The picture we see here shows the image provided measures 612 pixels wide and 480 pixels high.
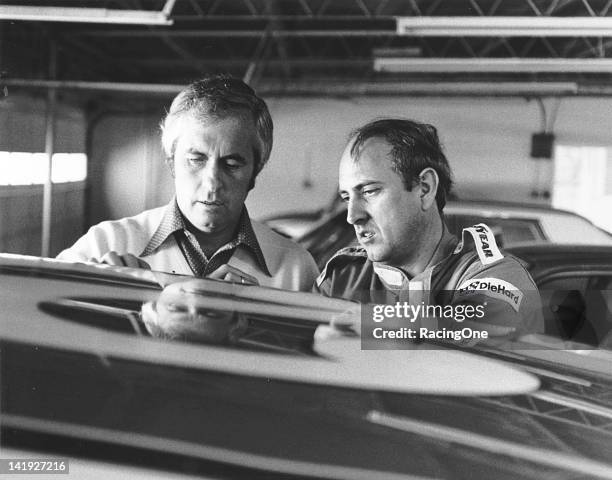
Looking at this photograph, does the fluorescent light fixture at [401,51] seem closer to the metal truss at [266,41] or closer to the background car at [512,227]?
the metal truss at [266,41]

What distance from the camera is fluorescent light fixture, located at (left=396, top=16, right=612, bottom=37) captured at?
169 centimetres

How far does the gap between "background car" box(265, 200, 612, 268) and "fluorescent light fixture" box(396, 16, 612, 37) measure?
0.41m

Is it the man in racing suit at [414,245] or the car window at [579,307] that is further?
the car window at [579,307]

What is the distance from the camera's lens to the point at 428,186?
108 cm

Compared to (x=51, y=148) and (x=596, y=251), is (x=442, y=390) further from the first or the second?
(x=51, y=148)

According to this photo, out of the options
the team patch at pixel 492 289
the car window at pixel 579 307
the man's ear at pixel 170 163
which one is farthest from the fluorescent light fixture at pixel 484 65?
the man's ear at pixel 170 163

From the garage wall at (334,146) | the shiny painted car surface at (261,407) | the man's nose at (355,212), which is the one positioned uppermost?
the garage wall at (334,146)

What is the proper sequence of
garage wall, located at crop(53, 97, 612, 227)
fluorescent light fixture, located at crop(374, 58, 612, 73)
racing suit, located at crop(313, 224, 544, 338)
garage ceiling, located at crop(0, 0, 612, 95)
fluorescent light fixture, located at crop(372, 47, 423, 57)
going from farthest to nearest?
fluorescent light fixture, located at crop(372, 47, 423, 57), fluorescent light fixture, located at crop(374, 58, 612, 73), garage ceiling, located at crop(0, 0, 612, 95), garage wall, located at crop(53, 97, 612, 227), racing suit, located at crop(313, 224, 544, 338)

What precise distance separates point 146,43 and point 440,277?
1241 millimetres

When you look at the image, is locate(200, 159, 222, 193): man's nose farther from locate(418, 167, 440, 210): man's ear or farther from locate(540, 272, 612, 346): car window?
locate(540, 272, 612, 346): car window

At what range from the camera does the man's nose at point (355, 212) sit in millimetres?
1038

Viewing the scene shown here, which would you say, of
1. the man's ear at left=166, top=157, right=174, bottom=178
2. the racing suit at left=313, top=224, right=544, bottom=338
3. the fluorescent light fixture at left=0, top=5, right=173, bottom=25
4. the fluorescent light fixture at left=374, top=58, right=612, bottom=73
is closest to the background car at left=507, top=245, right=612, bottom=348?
the racing suit at left=313, top=224, right=544, bottom=338

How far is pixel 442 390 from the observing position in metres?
0.86

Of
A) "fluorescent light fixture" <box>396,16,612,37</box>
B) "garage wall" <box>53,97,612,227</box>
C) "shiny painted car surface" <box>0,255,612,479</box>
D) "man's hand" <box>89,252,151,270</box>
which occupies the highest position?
"fluorescent light fixture" <box>396,16,612,37</box>
